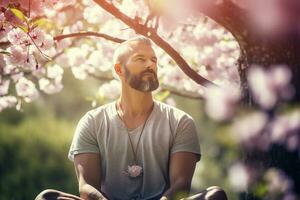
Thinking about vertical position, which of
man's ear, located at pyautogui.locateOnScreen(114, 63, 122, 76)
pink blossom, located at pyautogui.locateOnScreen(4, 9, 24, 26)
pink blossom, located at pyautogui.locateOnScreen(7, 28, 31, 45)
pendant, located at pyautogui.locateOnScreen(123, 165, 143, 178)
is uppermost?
pink blossom, located at pyautogui.locateOnScreen(4, 9, 24, 26)

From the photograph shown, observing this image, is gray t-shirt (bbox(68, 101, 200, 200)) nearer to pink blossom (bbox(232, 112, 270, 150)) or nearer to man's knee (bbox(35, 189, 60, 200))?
pink blossom (bbox(232, 112, 270, 150))

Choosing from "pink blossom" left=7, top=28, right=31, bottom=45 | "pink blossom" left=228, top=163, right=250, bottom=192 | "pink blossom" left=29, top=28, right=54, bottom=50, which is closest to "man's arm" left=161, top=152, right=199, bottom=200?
"pink blossom" left=228, top=163, right=250, bottom=192

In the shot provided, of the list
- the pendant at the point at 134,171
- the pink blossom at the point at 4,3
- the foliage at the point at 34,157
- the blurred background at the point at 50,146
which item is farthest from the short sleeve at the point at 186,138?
the foliage at the point at 34,157

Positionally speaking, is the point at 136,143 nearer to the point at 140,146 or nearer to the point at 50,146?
the point at 140,146

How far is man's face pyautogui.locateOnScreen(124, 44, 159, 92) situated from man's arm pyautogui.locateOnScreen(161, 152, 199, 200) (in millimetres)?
560

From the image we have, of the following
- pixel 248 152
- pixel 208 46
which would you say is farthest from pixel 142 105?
pixel 208 46

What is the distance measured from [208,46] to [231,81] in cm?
77

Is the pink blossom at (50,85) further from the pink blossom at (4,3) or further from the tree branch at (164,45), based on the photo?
the pink blossom at (4,3)

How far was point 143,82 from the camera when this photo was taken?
5.75 meters

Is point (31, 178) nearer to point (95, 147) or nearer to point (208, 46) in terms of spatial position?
point (208, 46)

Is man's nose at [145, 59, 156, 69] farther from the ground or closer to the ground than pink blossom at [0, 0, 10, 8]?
closer to the ground

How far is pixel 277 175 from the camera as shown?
6.02 m

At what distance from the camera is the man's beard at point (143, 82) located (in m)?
5.74

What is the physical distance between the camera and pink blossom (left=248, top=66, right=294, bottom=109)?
238 inches
